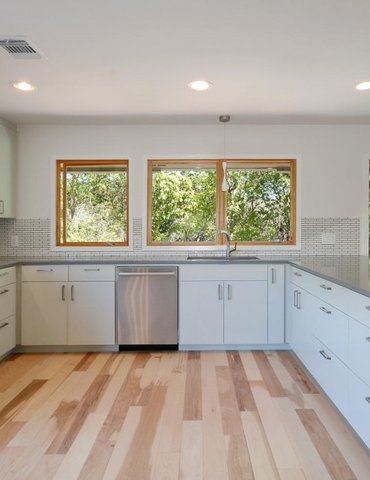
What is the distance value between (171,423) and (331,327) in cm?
119

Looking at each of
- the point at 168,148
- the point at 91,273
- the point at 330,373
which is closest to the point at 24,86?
the point at 168,148

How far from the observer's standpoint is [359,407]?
194 cm

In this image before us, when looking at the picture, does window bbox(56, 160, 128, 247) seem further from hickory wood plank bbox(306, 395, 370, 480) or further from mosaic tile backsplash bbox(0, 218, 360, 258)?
hickory wood plank bbox(306, 395, 370, 480)

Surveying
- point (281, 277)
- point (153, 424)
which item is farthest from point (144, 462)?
point (281, 277)

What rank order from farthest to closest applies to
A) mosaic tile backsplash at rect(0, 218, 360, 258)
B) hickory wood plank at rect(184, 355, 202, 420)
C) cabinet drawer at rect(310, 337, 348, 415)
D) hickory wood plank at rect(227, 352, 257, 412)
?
mosaic tile backsplash at rect(0, 218, 360, 258) < hickory wood plank at rect(227, 352, 257, 412) < hickory wood plank at rect(184, 355, 202, 420) < cabinet drawer at rect(310, 337, 348, 415)

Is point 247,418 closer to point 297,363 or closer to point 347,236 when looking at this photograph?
point 297,363

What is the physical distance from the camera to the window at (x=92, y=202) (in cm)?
410

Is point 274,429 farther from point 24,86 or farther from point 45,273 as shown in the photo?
point 24,86

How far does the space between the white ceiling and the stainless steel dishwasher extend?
5.18ft

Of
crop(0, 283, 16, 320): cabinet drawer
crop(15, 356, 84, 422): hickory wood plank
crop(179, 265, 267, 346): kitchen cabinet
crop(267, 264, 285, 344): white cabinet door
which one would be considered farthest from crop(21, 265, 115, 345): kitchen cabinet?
crop(267, 264, 285, 344): white cabinet door

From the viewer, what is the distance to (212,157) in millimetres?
4043

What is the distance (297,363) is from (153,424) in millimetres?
1567

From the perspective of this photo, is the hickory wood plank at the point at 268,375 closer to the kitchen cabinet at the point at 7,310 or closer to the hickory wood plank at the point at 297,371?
the hickory wood plank at the point at 297,371

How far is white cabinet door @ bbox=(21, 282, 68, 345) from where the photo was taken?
139 inches
